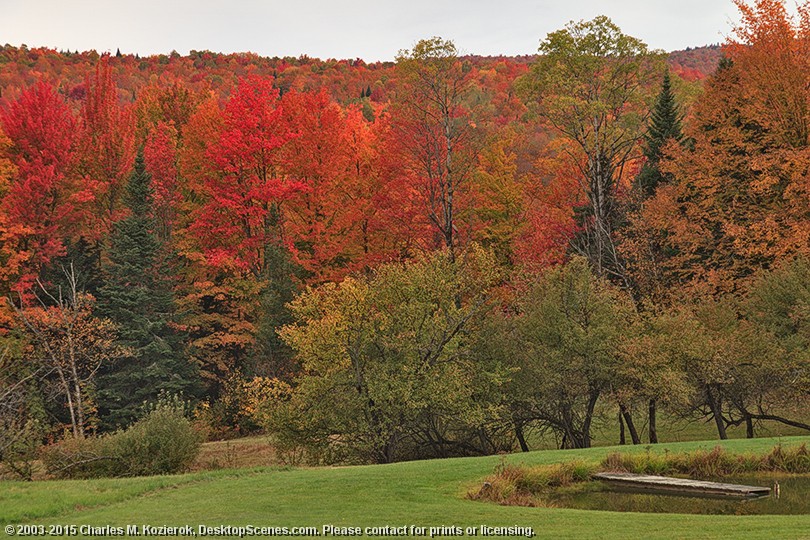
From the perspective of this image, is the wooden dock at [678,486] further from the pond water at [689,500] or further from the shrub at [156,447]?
the shrub at [156,447]

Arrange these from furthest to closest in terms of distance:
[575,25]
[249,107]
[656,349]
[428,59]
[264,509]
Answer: [249,107], [428,59], [575,25], [656,349], [264,509]

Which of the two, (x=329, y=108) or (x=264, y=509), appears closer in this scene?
(x=264, y=509)

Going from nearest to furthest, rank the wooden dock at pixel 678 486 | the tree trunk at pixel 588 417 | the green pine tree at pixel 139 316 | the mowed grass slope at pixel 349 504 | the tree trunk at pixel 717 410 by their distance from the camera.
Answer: the mowed grass slope at pixel 349 504, the wooden dock at pixel 678 486, the tree trunk at pixel 717 410, the tree trunk at pixel 588 417, the green pine tree at pixel 139 316

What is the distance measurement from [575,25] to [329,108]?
Result: 16.6m

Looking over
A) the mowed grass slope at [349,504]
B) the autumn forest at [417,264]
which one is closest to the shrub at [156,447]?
the autumn forest at [417,264]

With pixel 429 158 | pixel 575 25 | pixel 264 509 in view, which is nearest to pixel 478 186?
pixel 429 158

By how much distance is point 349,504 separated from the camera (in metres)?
13.0

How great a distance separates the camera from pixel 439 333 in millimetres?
25000

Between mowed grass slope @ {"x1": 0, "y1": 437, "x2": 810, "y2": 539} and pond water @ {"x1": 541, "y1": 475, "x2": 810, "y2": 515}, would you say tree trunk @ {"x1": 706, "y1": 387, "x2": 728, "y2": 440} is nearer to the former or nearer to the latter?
mowed grass slope @ {"x1": 0, "y1": 437, "x2": 810, "y2": 539}

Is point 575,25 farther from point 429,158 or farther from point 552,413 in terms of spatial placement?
point 552,413

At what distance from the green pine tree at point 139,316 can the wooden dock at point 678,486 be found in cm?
2561

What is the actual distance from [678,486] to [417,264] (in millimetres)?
13141

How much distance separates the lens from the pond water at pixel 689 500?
1330 cm

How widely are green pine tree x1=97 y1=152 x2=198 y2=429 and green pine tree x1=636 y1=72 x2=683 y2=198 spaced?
29.6 m
